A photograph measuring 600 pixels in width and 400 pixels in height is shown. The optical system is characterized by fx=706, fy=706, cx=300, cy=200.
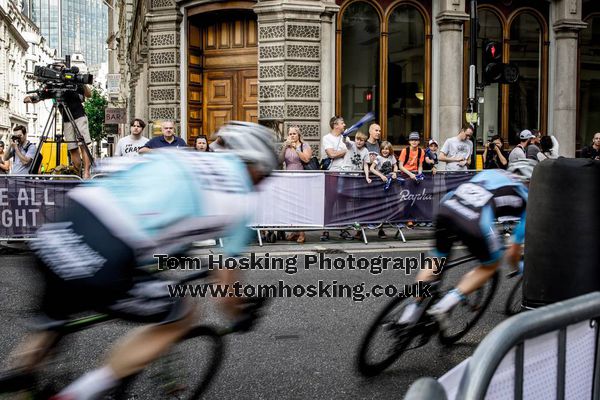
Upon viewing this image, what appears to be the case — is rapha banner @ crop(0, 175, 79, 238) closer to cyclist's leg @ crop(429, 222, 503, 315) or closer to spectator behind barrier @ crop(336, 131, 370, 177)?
spectator behind barrier @ crop(336, 131, 370, 177)

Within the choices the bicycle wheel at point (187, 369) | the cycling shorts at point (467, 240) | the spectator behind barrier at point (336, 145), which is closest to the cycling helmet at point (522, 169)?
the cycling shorts at point (467, 240)

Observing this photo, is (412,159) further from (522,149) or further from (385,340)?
(385,340)

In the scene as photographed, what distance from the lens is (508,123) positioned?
18688 millimetres

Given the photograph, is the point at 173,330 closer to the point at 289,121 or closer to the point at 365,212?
the point at 365,212

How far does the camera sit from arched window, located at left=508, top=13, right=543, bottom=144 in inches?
737

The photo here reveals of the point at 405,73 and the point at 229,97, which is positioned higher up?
the point at 405,73

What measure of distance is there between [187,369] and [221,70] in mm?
14215

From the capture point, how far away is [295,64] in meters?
16.4

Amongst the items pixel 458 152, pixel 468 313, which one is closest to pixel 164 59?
pixel 458 152

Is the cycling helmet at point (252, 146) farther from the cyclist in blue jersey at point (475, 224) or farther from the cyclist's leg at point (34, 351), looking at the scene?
the cyclist in blue jersey at point (475, 224)

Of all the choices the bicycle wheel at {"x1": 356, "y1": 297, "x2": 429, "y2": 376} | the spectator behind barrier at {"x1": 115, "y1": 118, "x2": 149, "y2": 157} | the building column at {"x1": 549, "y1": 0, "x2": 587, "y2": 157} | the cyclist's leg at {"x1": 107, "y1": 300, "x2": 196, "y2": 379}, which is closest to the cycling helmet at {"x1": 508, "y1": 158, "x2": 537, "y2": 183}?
the bicycle wheel at {"x1": 356, "y1": 297, "x2": 429, "y2": 376}

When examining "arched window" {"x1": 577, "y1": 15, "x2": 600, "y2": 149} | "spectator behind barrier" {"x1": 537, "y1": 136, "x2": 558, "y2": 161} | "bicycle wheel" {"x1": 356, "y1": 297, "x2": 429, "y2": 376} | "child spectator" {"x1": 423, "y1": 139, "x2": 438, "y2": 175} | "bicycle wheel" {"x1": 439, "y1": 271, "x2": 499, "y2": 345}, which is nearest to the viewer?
"bicycle wheel" {"x1": 356, "y1": 297, "x2": 429, "y2": 376}

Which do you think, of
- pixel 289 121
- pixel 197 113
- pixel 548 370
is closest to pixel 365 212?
pixel 289 121

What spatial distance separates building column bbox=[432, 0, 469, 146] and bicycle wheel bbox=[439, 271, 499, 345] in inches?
459
